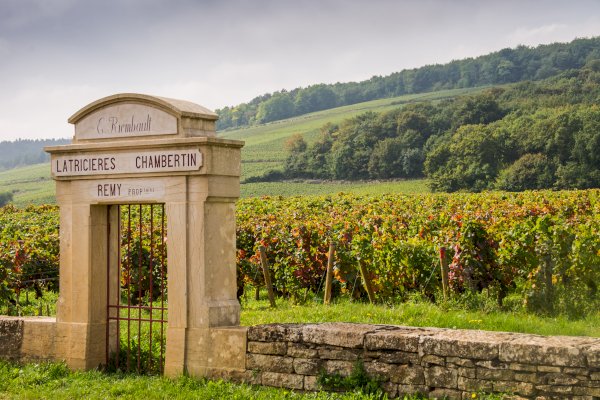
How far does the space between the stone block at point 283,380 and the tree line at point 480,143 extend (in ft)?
180

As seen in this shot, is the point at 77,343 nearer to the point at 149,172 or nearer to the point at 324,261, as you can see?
the point at 149,172

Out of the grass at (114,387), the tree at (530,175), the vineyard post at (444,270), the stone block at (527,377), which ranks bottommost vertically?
the grass at (114,387)

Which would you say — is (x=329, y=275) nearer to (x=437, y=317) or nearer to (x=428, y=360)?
(x=437, y=317)

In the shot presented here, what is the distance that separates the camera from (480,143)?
65.6m

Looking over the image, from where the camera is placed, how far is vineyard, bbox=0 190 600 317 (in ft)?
40.6

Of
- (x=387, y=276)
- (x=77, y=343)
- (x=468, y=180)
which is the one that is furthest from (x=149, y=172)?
(x=468, y=180)

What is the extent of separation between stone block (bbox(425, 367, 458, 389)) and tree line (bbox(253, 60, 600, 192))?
5512 centimetres

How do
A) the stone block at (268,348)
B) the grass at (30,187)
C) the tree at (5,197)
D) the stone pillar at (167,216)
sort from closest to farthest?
the stone block at (268,348) < the stone pillar at (167,216) < the grass at (30,187) < the tree at (5,197)

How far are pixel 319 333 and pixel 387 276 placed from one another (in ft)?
23.2

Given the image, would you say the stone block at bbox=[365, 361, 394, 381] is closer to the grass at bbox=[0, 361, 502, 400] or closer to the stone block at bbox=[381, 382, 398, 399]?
the stone block at bbox=[381, 382, 398, 399]

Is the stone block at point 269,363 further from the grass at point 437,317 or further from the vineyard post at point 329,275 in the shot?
the vineyard post at point 329,275

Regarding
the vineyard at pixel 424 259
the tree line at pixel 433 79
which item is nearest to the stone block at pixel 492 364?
the vineyard at pixel 424 259

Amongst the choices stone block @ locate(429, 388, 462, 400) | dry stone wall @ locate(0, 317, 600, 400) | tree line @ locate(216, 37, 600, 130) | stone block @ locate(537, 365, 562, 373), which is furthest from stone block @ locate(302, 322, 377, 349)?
tree line @ locate(216, 37, 600, 130)

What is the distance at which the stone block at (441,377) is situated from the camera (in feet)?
22.1
